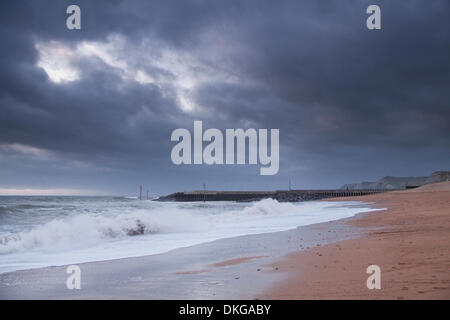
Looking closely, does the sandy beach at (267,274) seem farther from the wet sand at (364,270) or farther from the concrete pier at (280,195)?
the concrete pier at (280,195)

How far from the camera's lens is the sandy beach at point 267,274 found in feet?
13.1

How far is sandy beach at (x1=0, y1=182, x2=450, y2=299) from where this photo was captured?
399cm

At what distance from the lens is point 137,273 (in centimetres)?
560

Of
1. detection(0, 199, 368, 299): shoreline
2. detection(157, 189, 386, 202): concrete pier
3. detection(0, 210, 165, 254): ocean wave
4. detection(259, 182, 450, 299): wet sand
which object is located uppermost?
detection(259, 182, 450, 299): wet sand

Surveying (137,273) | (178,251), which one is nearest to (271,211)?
(178,251)

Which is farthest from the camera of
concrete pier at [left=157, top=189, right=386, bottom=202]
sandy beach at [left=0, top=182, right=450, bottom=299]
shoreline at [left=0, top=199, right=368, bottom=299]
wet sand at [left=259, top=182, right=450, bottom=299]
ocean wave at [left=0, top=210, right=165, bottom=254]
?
concrete pier at [left=157, top=189, right=386, bottom=202]

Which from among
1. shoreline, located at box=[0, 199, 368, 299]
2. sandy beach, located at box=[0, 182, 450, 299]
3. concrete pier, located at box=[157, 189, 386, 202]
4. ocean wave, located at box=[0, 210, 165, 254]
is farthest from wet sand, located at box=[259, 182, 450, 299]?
concrete pier, located at box=[157, 189, 386, 202]

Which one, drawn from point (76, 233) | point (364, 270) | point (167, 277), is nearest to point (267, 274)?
point (364, 270)

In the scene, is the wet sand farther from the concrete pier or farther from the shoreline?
the concrete pier

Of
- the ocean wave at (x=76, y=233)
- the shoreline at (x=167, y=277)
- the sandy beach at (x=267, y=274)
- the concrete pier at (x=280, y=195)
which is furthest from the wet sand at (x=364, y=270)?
the concrete pier at (x=280, y=195)

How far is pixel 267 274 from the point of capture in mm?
5043
